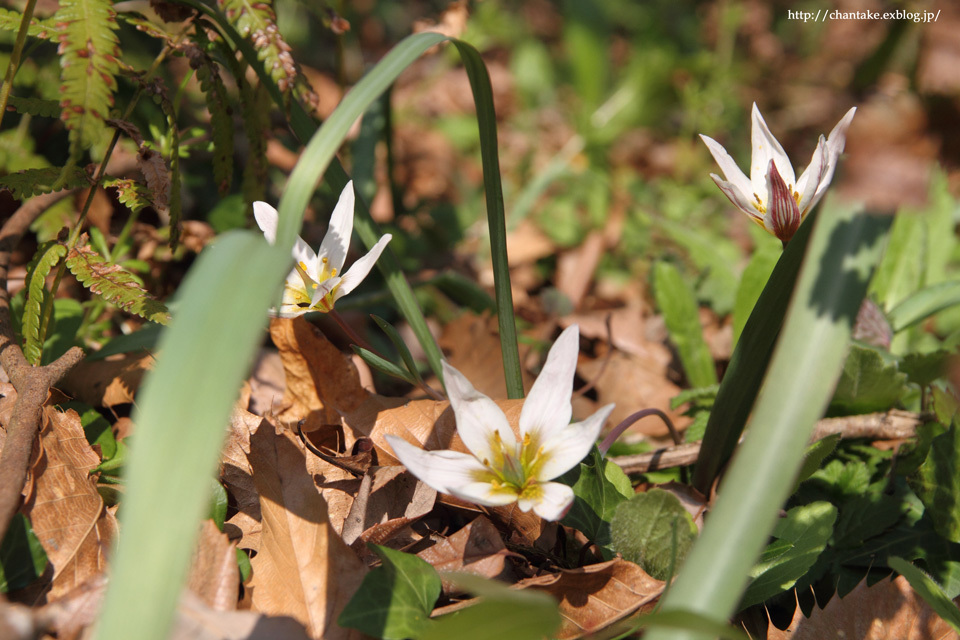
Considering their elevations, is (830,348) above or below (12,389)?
above

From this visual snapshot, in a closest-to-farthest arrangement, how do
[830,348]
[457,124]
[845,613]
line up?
[830,348] → [845,613] → [457,124]

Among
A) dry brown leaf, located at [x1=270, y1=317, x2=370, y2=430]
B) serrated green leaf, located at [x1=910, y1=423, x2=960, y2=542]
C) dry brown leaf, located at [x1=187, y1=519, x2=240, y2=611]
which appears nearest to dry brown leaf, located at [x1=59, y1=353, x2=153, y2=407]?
dry brown leaf, located at [x1=270, y1=317, x2=370, y2=430]

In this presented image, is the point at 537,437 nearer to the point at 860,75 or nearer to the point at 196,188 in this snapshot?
the point at 196,188

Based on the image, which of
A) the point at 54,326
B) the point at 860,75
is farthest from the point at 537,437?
the point at 860,75

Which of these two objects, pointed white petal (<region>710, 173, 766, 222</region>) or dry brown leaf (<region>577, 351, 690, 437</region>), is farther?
dry brown leaf (<region>577, 351, 690, 437</region>)

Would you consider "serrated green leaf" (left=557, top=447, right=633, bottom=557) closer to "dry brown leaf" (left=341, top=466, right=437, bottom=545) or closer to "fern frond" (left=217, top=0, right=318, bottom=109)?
"dry brown leaf" (left=341, top=466, right=437, bottom=545)

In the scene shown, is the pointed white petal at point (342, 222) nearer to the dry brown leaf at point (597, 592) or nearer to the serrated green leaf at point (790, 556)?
the dry brown leaf at point (597, 592)
